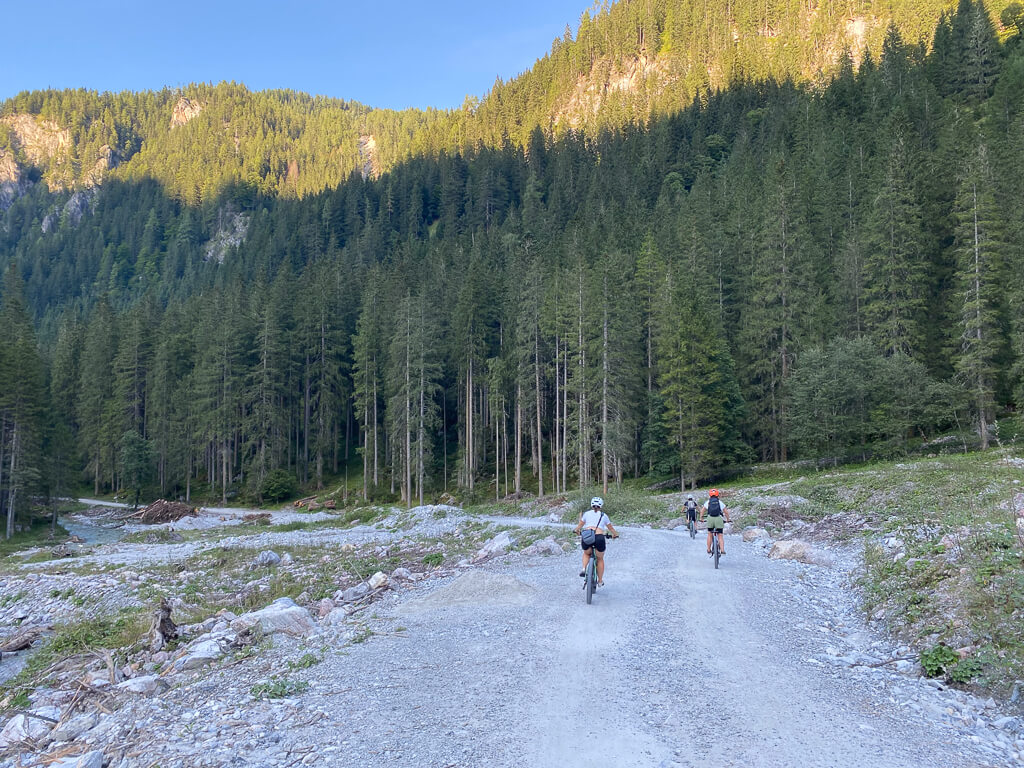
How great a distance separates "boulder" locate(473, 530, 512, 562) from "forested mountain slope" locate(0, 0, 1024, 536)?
1900cm

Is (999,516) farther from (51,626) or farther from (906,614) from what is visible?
(51,626)

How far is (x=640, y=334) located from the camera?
47969mm

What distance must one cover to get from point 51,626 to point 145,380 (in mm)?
58480

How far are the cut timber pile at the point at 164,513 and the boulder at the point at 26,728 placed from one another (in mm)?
42315

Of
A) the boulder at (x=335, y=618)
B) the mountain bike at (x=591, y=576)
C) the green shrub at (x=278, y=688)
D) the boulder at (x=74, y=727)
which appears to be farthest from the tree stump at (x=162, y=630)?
the mountain bike at (x=591, y=576)

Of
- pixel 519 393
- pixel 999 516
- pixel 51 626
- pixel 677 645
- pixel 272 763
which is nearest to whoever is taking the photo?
pixel 272 763

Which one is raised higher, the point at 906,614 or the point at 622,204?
the point at 622,204

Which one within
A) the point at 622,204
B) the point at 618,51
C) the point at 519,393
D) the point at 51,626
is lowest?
the point at 51,626

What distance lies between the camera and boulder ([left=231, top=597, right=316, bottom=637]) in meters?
10.4

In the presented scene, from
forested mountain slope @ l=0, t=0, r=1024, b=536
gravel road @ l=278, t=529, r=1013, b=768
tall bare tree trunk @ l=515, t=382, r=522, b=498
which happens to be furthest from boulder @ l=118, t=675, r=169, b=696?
tall bare tree trunk @ l=515, t=382, r=522, b=498

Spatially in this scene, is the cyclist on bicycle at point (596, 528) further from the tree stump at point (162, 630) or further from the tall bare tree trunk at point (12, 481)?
the tall bare tree trunk at point (12, 481)

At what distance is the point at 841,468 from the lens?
33531mm

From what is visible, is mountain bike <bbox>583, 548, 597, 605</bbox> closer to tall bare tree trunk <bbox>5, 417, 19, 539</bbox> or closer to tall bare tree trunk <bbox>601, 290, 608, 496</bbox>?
tall bare tree trunk <bbox>601, 290, 608, 496</bbox>

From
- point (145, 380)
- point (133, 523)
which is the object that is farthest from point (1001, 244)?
point (145, 380)
